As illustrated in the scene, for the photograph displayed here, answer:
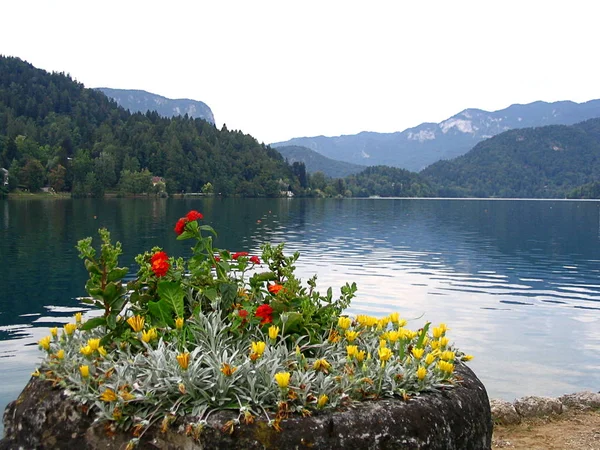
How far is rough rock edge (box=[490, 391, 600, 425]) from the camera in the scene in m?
8.77

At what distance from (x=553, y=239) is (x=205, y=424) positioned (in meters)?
55.1

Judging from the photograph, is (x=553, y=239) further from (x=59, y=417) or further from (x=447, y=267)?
(x=59, y=417)

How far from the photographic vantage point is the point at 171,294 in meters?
5.23

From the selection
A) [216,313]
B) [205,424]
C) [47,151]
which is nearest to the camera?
[205,424]

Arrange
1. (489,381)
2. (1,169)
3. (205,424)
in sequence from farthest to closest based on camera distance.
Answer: (1,169), (489,381), (205,424)

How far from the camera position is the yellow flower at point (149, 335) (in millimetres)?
4645

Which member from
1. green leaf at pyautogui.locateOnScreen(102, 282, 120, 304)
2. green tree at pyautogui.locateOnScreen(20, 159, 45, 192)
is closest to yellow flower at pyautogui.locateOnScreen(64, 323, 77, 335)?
green leaf at pyautogui.locateOnScreen(102, 282, 120, 304)

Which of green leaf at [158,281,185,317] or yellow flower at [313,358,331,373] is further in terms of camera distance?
green leaf at [158,281,185,317]

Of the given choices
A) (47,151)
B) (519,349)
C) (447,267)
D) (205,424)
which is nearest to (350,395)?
(205,424)

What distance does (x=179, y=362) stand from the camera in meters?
3.99

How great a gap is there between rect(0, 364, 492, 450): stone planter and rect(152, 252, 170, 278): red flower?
1.36 meters

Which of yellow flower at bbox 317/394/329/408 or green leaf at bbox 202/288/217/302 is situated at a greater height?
green leaf at bbox 202/288/217/302

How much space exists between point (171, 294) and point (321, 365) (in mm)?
1646

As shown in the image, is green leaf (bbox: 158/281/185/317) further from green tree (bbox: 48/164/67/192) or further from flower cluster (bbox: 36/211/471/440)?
green tree (bbox: 48/164/67/192)
